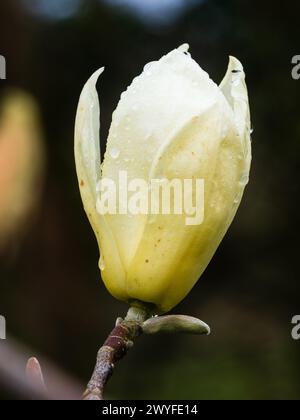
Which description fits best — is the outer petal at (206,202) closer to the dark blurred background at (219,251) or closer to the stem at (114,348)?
the stem at (114,348)

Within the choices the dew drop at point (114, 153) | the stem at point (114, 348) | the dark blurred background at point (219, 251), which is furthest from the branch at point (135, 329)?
the dark blurred background at point (219, 251)

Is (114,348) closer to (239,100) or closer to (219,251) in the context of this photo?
(239,100)

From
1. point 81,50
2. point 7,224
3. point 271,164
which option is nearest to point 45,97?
point 81,50

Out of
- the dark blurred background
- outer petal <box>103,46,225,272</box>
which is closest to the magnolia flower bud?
outer petal <box>103,46,225,272</box>

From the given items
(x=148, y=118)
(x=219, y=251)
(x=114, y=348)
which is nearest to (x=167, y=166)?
(x=148, y=118)

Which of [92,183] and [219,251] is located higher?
[219,251]

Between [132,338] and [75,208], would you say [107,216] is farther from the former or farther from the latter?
[75,208]
